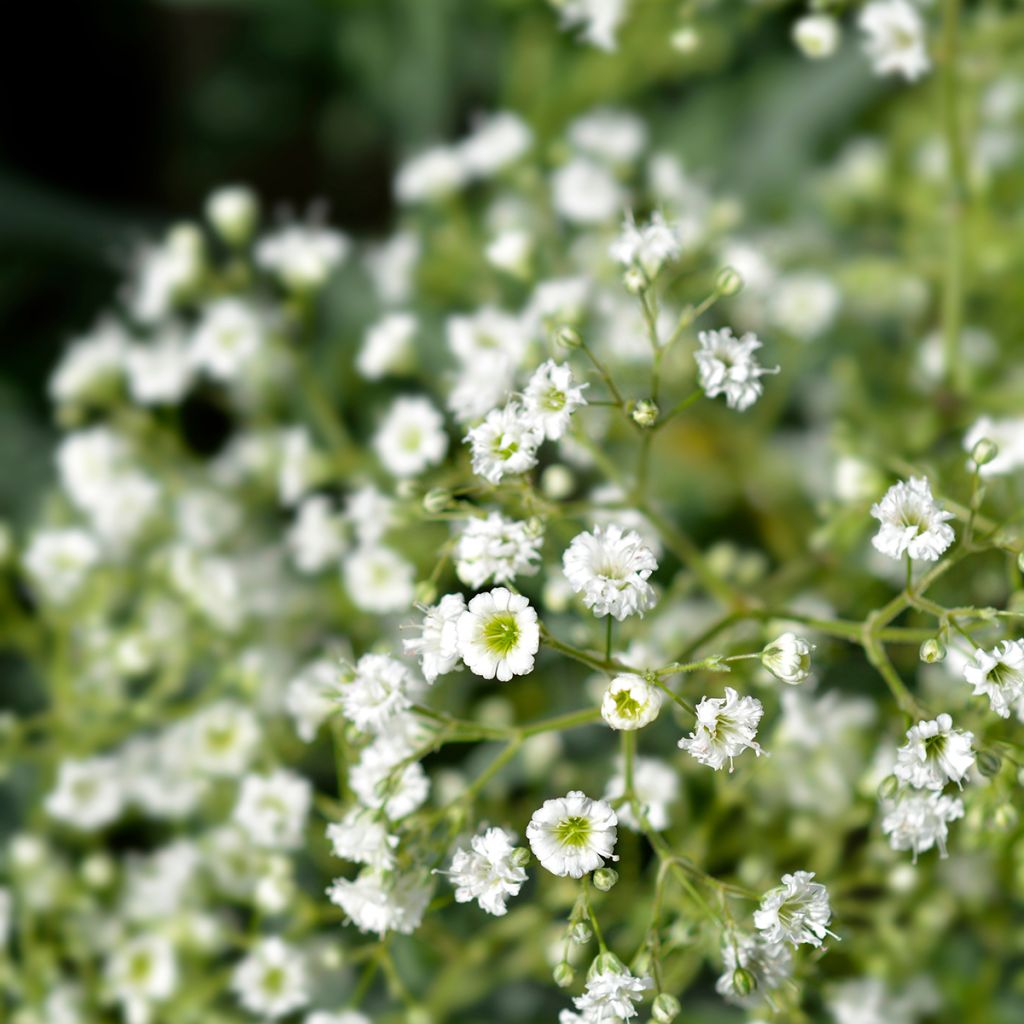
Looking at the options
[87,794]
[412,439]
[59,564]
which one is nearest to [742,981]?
[412,439]

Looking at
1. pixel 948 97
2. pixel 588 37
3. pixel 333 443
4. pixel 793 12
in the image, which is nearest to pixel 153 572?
pixel 333 443

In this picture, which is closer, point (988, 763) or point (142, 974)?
point (988, 763)

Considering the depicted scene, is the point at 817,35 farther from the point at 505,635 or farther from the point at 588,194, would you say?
the point at 505,635

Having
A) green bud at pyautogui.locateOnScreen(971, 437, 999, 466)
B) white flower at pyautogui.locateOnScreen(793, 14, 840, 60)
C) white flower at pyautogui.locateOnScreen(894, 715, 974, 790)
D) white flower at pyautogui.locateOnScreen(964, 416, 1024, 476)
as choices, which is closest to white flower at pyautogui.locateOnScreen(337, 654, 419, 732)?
white flower at pyautogui.locateOnScreen(894, 715, 974, 790)

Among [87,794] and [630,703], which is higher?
[87,794]

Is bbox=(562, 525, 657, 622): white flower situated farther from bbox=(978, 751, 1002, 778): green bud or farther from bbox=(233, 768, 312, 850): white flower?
bbox=(233, 768, 312, 850): white flower
